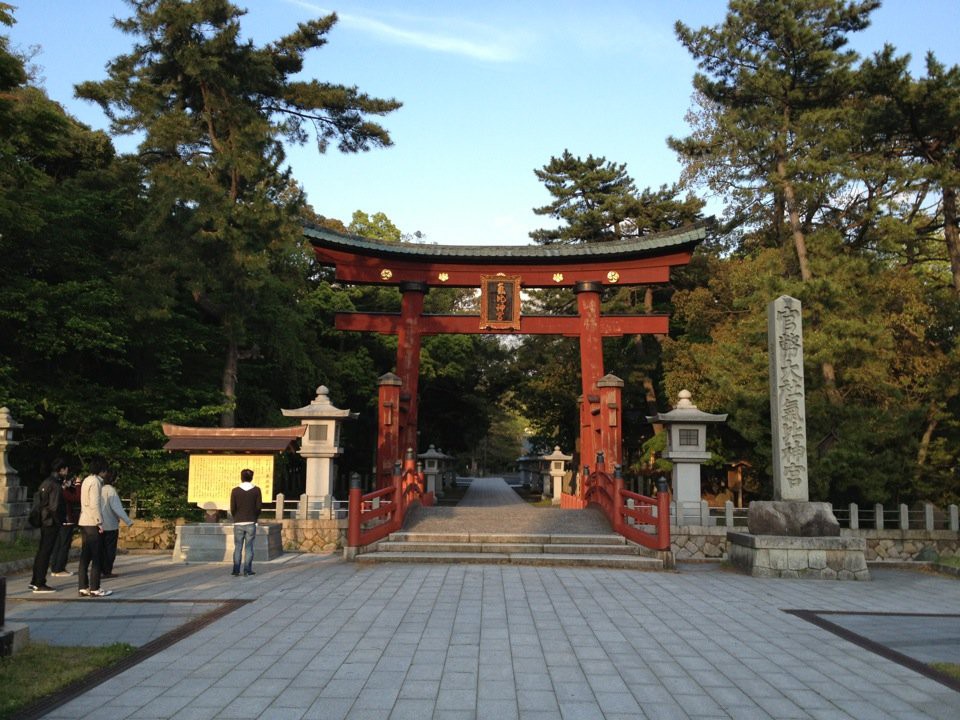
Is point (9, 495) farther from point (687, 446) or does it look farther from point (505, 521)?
point (687, 446)

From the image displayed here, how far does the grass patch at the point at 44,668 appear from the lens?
15.1ft

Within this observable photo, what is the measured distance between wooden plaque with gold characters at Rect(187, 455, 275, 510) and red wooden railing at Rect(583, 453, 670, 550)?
260 inches

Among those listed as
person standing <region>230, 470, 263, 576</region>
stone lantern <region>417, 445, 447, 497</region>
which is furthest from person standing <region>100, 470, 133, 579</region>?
stone lantern <region>417, 445, 447, 497</region>

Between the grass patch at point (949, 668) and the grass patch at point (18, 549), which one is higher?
the grass patch at point (949, 668)

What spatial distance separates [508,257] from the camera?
20.4m

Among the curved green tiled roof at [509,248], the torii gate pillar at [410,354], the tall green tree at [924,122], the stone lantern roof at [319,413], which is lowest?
the stone lantern roof at [319,413]

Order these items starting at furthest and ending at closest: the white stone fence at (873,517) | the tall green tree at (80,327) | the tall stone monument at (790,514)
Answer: the white stone fence at (873,517) < the tall green tree at (80,327) < the tall stone monument at (790,514)

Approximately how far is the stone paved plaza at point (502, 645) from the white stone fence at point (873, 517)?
514 centimetres

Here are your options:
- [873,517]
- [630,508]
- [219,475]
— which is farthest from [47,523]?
[873,517]

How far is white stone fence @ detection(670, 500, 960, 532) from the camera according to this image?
1553cm

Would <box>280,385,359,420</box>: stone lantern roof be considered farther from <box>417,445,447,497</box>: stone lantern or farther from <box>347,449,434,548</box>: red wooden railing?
<box>417,445,447,497</box>: stone lantern

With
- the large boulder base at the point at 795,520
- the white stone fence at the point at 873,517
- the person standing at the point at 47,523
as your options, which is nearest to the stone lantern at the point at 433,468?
the white stone fence at the point at 873,517

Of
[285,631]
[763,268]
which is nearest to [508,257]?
[763,268]

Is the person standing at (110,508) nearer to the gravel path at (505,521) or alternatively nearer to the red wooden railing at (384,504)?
the red wooden railing at (384,504)
